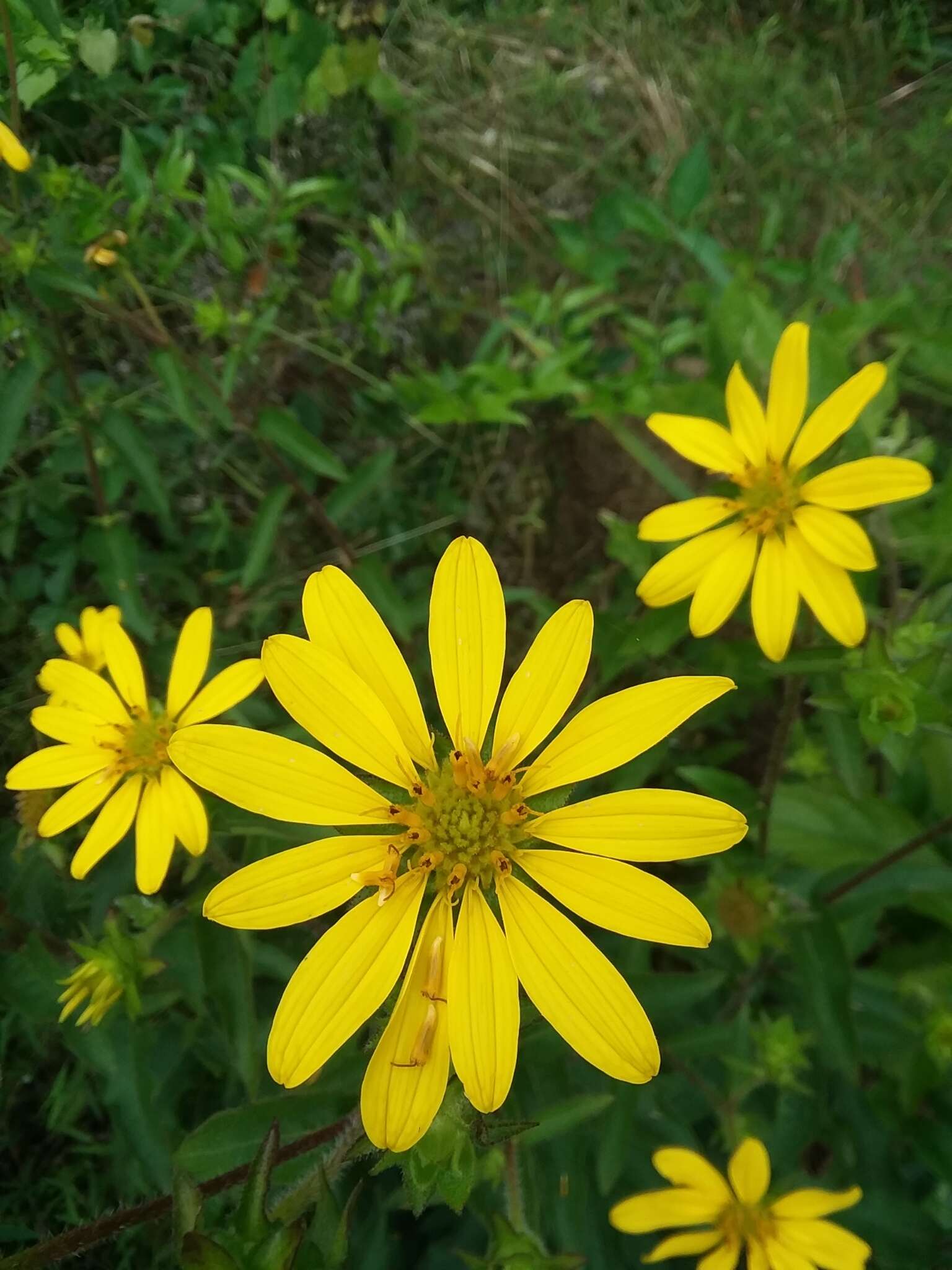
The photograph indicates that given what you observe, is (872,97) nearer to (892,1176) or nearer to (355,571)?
(355,571)

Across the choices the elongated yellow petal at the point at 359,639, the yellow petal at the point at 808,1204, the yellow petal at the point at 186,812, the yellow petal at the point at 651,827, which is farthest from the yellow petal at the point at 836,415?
the yellow petal at the point at 808,1204

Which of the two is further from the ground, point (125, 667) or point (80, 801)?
point (125, 667)

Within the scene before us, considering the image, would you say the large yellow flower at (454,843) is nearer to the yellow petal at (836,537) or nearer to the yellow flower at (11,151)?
the yellow petal at (836,537)

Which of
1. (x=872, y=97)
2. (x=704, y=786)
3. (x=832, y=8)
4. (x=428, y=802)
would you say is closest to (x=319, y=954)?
(x=428, y=802)

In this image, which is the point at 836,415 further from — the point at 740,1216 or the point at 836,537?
the point at 740,1216

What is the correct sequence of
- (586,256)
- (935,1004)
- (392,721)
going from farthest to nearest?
(586,256) → (935,1004) → (392,721)

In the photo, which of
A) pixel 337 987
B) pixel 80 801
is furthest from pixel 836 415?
pixel 80 801
